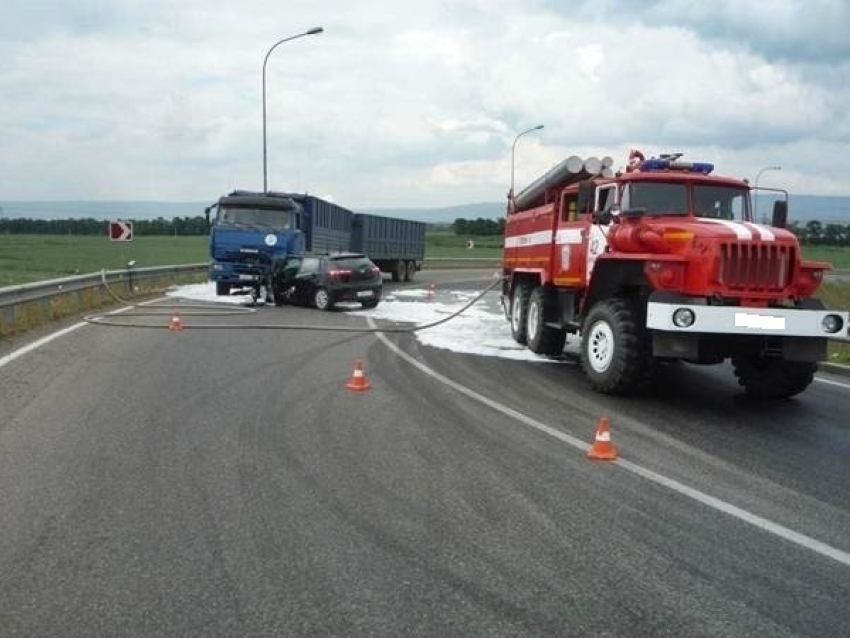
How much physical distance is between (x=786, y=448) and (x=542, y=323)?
20.0 ft

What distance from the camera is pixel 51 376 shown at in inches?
413

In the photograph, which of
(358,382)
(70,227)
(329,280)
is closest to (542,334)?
(358,382)

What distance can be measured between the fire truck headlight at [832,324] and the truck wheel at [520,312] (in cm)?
587

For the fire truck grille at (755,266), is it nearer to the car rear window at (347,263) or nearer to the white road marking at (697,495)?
the white road marking at (697,495)

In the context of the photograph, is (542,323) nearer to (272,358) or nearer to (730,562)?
(272,358)

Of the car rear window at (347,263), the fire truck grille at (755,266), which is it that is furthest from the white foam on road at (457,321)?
the fire truck grille at (755,266)

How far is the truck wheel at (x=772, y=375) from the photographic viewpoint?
9.99 meters

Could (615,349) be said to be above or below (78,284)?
above

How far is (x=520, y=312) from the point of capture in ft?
48.9

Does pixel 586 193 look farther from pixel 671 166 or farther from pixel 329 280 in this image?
pixel 329 280

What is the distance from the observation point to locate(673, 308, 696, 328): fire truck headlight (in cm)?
909

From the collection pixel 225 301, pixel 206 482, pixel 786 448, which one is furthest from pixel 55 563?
pixel 225 301

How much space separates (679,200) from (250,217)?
16.9 m

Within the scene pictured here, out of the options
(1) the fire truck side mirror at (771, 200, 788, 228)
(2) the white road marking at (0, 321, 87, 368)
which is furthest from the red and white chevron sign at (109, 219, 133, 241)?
(1) the fire truck side mirror at (771, 200, 788, 228)
